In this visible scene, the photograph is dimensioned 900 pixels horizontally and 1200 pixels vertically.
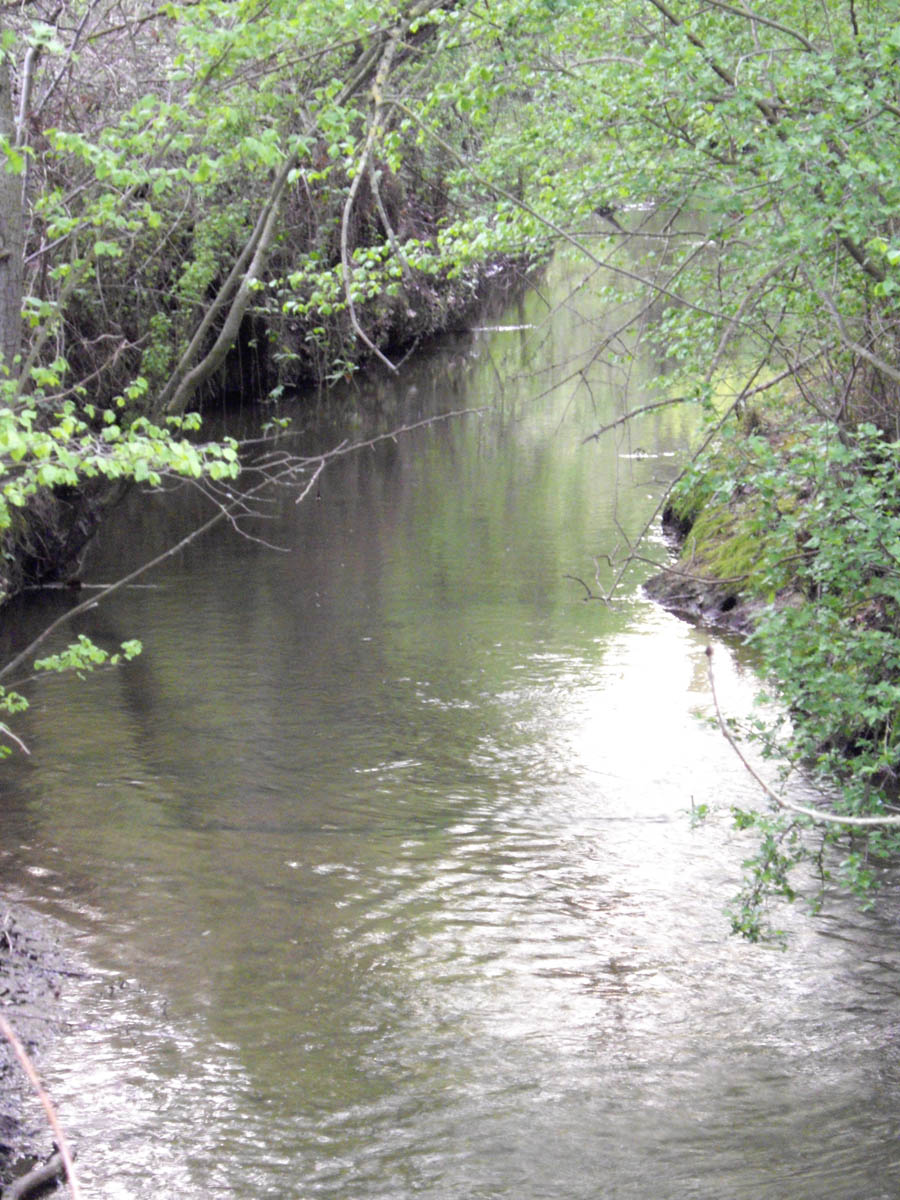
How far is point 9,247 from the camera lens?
615 cm

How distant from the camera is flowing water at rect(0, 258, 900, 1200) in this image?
186 inches

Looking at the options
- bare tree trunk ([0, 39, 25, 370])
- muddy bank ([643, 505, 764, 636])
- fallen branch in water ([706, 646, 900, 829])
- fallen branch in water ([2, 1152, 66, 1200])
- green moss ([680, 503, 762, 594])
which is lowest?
fallen branch in water ([2, 1152, 66, 1200])

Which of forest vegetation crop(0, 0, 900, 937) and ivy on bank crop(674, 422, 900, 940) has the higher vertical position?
forest vegetation crop(0, 0, 900, 937)

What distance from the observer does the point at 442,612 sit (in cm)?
1220

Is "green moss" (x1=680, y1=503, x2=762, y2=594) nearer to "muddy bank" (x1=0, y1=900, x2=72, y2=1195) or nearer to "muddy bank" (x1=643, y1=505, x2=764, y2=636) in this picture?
"muddy bank" (x1=643, y1=505, x2=764, y2=636)

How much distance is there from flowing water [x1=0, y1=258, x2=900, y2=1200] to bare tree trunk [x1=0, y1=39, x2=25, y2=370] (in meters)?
2.71

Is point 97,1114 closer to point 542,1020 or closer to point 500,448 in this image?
point 542,1020

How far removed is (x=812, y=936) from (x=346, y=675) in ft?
17.0

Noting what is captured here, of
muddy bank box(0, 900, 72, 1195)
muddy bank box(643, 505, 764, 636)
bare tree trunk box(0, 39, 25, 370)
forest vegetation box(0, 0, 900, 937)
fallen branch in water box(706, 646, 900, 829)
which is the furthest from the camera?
muddy bank box(643, 505, 764, 636)

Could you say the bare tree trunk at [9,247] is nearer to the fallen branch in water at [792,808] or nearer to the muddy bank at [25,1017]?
the muddy bank at [25,1017]

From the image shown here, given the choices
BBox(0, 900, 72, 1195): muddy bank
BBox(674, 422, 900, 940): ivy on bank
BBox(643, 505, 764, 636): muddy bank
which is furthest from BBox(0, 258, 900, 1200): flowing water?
BBox(674, 422, 900, 940): ivy on bank

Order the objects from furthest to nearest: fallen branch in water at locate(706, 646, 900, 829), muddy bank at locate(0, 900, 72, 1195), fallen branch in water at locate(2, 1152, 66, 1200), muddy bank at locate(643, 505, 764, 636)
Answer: muddy bank at locate(643, 505, 764, 636) → muddy bank at locate(0, 900, 72, 1195) → fallen branch in water at locate(2, 1152, 66, 1200) → fallen branch in water at locate(706, 646, 900, 829)

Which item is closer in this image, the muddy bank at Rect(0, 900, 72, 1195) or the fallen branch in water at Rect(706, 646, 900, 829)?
the fallen branch in water at Rect(706, 646, 900, 829)

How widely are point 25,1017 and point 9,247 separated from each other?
362cm
